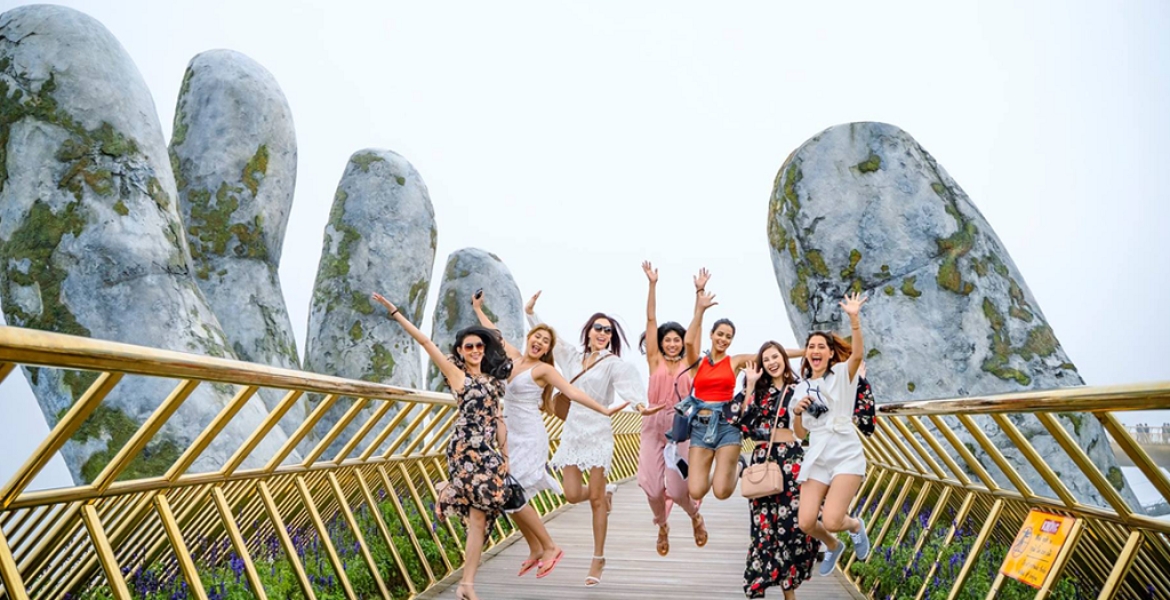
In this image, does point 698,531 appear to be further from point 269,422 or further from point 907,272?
point 907,272

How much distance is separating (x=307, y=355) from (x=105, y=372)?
49.5 ft

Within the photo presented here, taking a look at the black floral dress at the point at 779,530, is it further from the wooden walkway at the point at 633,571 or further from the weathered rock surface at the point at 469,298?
the weathered rock surface at the point at 469,298

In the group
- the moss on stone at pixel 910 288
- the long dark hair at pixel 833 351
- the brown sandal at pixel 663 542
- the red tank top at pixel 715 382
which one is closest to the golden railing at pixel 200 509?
the brown sandal at pixel 663 542

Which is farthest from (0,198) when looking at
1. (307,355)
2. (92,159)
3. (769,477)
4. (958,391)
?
(958,391)

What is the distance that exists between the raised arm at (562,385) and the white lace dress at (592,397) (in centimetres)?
34

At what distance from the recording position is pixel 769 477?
580cm

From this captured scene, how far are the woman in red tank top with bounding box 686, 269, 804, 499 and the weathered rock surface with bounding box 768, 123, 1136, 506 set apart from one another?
171 inches

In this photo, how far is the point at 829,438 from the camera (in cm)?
554

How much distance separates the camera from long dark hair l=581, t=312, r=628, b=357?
7020 millimetres

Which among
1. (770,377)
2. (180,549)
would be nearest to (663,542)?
(770,377)

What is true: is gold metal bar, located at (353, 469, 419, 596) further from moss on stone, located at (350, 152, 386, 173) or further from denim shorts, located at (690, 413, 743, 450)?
moss on stone, located at (350, 152, 386, 173)

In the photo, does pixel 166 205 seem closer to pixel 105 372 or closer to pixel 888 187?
pixel 888 187

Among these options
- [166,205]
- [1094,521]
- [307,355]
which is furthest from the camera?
[307,355]

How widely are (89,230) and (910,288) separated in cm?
842
